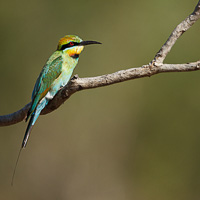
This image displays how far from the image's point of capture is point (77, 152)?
4.52m

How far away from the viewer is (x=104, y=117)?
4.62 m

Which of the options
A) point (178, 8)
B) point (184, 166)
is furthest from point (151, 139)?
point (178, 8)

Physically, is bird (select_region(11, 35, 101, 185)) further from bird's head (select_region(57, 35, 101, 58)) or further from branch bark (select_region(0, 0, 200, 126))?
branch bark (select_region(0, 0, 200, 126))

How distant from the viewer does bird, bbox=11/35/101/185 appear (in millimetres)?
2703

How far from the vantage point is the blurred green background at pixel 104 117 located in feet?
14.6

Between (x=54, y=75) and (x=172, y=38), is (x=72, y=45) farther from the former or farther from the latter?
(x=172, y=38)

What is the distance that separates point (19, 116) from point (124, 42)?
8.10 feet

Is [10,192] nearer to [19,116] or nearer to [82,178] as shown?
[82,178]

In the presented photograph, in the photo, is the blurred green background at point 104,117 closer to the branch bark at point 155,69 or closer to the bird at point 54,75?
the bird at point 54,75

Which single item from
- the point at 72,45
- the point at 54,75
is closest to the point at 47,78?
Result: the point at 54,75

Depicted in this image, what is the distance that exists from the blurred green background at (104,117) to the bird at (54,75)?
1518mm

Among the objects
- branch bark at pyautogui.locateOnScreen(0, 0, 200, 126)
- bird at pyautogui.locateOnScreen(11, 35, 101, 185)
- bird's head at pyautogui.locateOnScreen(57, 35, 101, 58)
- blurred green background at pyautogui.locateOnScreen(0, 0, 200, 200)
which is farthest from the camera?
blurred green background at pyautogui.locateOnScreen(0, 0, 200, 200)

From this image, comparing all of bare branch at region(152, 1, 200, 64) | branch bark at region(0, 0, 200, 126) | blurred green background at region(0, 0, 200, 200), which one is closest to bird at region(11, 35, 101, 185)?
branch bark at region(0, 0, 200, 126)

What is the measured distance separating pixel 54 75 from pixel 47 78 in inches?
2.5
